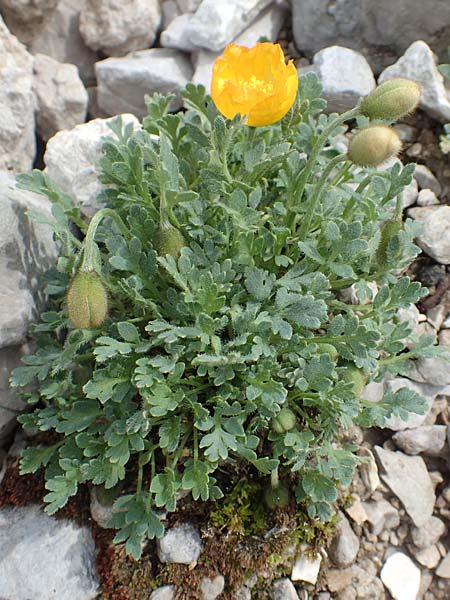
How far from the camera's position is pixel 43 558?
2.62 meters

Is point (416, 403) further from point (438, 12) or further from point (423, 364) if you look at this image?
point (438, 12)

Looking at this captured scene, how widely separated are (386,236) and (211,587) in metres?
1.57

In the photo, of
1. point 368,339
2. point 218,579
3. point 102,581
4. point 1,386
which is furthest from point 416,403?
point 1,386

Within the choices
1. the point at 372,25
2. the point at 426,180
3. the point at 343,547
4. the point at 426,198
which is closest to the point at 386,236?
the point at 426,198

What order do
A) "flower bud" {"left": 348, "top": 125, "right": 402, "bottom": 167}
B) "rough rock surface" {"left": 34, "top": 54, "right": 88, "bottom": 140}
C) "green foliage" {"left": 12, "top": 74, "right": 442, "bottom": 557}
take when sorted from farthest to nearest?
"rough rock surface" {"left": 34, "top": 54, "right": 88, "bottom": 140} → "green foliage" {"left": 12, "top": 74, "right": 442, "bottom": 557} → "flower bud" {"left": 348, "top": 125, "right": 402, "bottom": 167}

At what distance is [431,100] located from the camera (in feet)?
11.7

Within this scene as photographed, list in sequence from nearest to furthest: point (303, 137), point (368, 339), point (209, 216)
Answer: point (368, 339) < point (209, 216) < point (303, 137)

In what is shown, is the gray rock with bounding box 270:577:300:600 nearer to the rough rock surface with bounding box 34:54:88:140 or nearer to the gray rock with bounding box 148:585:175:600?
the gray rock with bounding box 148:585:175:600

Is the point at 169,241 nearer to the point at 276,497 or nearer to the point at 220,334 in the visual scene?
the point at 220,334

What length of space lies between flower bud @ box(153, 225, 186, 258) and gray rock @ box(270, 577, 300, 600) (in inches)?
54.0

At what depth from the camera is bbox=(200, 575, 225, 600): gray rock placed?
2.56 m

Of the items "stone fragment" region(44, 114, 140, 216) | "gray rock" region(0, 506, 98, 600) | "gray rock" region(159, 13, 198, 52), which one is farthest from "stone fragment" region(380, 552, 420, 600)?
"gray rock" region(159, 13, 198, 52)

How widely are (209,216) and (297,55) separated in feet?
6.13

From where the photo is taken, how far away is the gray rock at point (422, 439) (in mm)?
2924
